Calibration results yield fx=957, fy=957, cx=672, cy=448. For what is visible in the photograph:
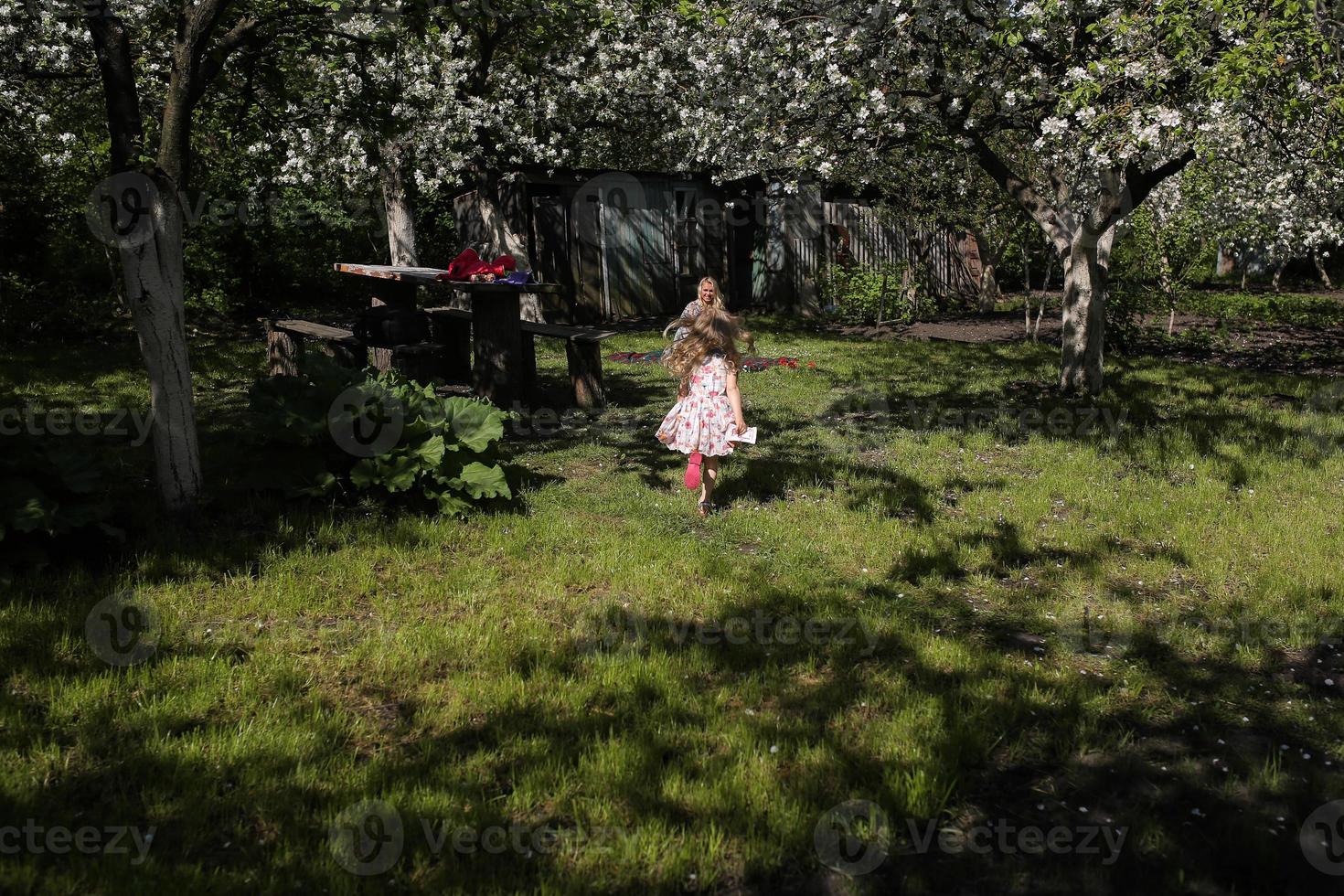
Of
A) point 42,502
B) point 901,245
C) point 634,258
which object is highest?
point 901,245

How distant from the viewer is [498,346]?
10453 millimetres

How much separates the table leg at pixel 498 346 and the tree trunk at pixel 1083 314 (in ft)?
20.1

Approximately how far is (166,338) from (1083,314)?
9173 mm

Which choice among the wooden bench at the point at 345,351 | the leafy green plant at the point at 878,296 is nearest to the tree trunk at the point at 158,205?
the wooden bench at the point at 345,351

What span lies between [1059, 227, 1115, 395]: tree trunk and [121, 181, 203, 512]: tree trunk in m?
8.68

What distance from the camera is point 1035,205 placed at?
10.6m

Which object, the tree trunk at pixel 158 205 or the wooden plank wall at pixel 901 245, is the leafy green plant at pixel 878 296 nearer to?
the wooden plank wall at pixel 901 245

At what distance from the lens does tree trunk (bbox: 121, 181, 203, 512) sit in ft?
17.9

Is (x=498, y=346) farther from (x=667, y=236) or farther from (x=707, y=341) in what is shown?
(x=667, y=236)

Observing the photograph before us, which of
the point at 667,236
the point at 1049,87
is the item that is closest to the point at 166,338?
the point at 1049,87

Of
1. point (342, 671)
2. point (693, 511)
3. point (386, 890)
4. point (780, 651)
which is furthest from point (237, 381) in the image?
point (386, 890)

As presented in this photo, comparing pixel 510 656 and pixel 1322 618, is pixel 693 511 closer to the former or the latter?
pixel 510 656

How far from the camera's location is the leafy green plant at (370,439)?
241 inches

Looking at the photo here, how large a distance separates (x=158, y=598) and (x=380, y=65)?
1202 cm
